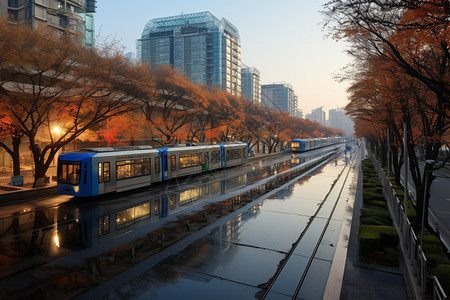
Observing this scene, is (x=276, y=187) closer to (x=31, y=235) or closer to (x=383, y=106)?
(x=383, y=106)

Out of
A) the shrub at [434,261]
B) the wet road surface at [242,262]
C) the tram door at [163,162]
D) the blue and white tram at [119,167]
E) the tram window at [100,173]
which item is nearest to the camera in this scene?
the wet road surface at [242,262]

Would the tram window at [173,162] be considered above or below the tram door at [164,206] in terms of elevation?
above

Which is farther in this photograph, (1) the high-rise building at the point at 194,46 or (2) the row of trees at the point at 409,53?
(1) the high-rise building at the point at 194,46

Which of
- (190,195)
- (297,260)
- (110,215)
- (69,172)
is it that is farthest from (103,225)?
(297,260)

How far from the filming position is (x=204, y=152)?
30.3m

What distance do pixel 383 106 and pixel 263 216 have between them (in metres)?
10.6

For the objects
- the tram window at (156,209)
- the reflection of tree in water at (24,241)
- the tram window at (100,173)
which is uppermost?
the tram window at (100,173)

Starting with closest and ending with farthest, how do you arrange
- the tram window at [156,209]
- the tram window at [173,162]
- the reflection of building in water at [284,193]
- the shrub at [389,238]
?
the shrub at [389,238]
the tram window at [156,209]
the reflection of building in water at [284,193]
the tram window at [173,162]

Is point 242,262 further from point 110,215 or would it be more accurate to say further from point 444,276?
point 110,215

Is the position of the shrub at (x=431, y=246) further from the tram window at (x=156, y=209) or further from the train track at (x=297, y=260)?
the tram window at (x=156, y=209)

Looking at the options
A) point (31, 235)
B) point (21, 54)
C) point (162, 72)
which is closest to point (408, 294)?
point (31, 235)

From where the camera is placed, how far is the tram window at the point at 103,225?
12.5 metres

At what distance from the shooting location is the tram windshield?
17073mm

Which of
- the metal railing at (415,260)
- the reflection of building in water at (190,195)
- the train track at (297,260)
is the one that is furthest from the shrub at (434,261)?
the reflection of building in water at (190,195)
